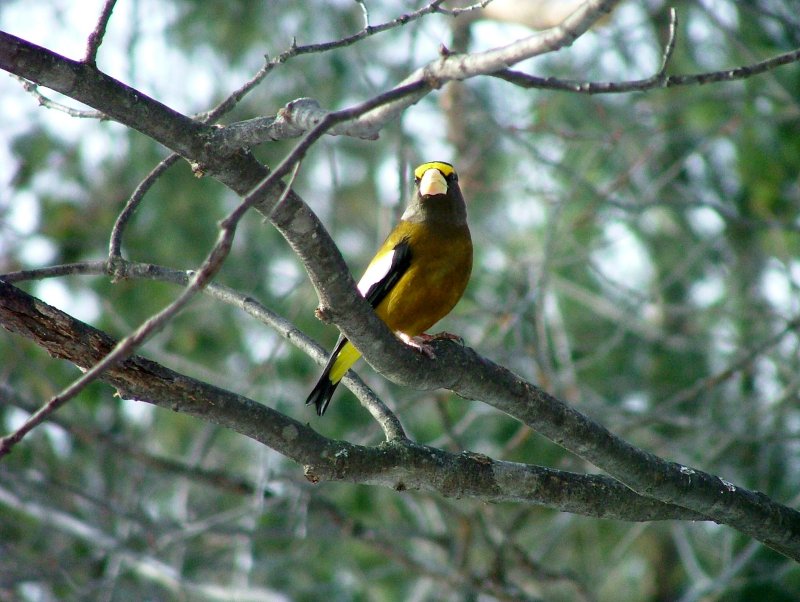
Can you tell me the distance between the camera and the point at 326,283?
2578 millimetres

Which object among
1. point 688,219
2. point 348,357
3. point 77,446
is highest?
point 688,219

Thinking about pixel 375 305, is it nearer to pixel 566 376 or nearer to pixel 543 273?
pixel 543 273

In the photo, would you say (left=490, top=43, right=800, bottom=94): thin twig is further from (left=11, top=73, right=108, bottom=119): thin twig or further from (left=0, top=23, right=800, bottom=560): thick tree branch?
(left=11, top=73, right=108, bottom=119): thin twig

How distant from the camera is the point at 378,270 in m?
4.73

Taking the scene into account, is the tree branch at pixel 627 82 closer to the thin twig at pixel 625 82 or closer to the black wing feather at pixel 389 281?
the thin twig at pixel 625 82

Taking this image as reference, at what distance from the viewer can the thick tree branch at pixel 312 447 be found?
258 cm

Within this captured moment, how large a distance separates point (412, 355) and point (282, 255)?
22.7 feet

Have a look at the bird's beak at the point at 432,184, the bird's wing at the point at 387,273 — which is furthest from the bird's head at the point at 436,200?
the bird's wing at the point at 387,273

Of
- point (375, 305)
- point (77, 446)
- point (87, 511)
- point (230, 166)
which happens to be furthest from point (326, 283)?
point (77, 446)

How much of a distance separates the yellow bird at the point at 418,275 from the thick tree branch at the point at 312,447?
130 cm

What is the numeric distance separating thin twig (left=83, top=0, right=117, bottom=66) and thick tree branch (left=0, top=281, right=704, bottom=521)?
2.33 ft

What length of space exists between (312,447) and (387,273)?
196cm

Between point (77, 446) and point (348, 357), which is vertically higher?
point (77, 446)

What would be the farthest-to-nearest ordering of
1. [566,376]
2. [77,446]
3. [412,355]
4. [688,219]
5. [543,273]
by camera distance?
1. [688,219]
2. [77,446]
3. [566,376]
4. [543,273]
5. [412,355]
